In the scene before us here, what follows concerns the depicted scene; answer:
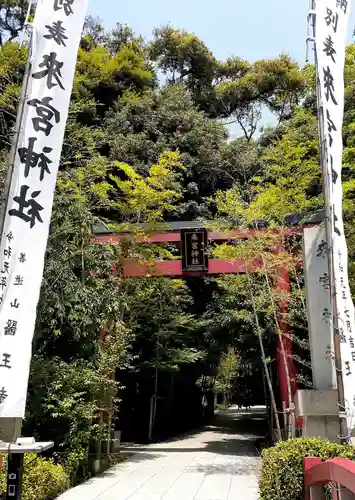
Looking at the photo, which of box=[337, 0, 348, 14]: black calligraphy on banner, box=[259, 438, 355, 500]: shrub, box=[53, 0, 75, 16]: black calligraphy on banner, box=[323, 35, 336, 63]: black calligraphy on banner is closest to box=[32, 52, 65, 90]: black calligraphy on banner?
box=[53, 0, 75, 16]: black calligraphy on banner

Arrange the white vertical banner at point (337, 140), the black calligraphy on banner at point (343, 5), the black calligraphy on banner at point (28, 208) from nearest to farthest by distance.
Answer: the black calligraphy on banner at point (28, 208) → the white vertical banner at point (337, 140) → the black calligraphy on banner at point (343, 5)

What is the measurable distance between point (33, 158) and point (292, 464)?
324 cm

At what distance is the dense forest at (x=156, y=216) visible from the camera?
294 inches

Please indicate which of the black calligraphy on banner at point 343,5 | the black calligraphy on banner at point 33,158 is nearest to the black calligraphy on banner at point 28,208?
the black calligraphy on banner at point 33,158

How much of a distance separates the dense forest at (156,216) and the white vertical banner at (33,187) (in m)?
1.04

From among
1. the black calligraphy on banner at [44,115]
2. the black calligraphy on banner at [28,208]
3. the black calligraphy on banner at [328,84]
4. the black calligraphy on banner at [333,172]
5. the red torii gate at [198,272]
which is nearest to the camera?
the black calligraphy on banner at [28,208]

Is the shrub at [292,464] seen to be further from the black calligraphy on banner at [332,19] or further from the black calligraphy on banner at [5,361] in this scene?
the black calligraphy on banner at [332,19]

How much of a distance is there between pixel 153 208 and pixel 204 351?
5.01 metres

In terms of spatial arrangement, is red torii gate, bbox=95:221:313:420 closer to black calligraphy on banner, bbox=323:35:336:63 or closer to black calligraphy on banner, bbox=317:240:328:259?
black calligraphy on banner, bbox=317:240:328:259

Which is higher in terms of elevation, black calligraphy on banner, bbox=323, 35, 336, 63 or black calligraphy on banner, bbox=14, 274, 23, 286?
black calligraphy on banner, bbox=323, 35, 336, 63

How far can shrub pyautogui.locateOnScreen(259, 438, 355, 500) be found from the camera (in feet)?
12.9

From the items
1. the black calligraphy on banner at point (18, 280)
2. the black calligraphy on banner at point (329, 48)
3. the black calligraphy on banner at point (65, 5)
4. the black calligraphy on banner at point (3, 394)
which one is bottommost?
the black calligraphy on banner at point (3, 394)

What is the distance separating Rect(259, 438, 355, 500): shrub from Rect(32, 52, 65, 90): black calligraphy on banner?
359 centimetres

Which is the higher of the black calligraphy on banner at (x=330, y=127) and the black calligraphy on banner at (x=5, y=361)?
the black calligraphy on banner at (x=330, y=127)
